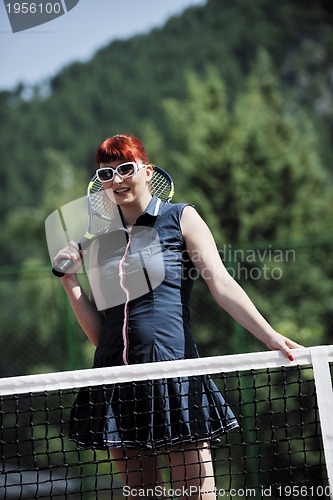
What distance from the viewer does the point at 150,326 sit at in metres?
2.48

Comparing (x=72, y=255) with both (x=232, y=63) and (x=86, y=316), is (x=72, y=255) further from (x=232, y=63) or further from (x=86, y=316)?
(x=232, y=63)

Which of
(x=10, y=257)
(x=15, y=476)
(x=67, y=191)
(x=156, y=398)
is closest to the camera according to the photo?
(x=156, y=398)

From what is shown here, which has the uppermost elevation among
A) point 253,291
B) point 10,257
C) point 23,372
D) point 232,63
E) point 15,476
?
point 232,63

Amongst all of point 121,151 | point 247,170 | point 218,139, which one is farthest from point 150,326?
point 218,139

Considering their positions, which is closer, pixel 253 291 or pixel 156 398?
pixel 156 398

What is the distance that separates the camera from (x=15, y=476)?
5.89 meters

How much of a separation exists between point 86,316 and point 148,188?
495 mm

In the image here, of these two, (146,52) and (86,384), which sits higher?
(146,52)

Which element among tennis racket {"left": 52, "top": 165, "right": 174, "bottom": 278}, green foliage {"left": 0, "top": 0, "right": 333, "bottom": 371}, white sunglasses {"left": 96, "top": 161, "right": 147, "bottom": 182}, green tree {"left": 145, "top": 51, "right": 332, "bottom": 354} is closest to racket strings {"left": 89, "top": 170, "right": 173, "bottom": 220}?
tennis racket {"left": 52, "top": 165, "right": 174, "bottom": 278}

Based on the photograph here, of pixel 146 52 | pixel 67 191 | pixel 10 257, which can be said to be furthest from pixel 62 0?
pixel 146 52

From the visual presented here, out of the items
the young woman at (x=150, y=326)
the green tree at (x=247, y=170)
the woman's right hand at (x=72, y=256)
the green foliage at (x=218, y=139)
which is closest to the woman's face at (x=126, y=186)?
the young woman at (x=150, y=326)

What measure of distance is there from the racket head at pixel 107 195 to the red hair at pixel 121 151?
0.13 metres

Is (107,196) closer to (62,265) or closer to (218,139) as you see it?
(62,265)

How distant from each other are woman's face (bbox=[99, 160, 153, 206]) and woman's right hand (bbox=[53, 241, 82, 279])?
216 millimetres
